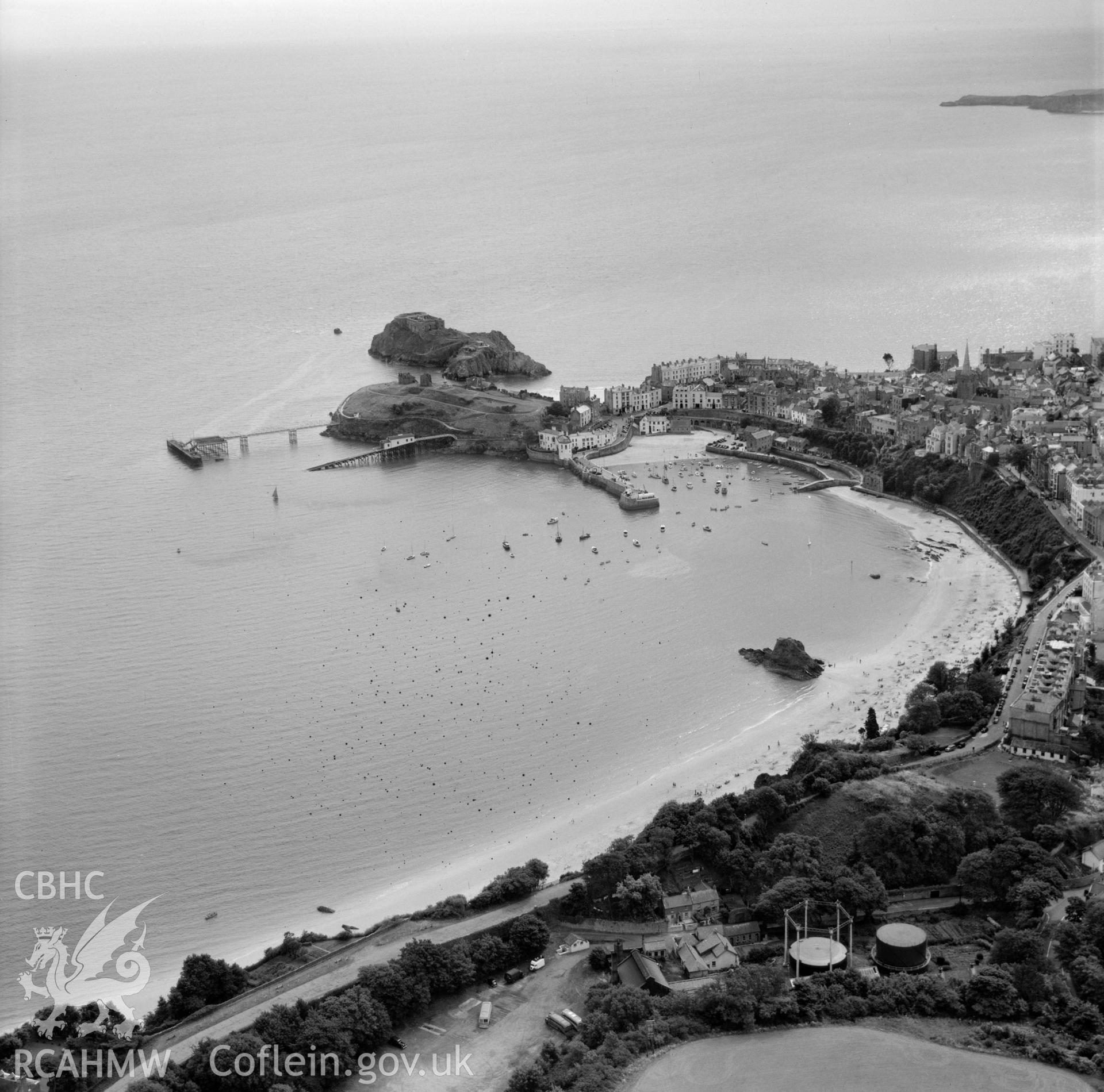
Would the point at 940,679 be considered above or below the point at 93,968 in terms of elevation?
above

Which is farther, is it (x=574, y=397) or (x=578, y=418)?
(x=574, y=397)

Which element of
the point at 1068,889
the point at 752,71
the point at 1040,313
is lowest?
the point at 1068,889

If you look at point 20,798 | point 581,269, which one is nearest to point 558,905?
point 20,798

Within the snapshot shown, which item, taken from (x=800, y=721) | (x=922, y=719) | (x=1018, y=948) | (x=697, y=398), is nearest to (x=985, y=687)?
(x=922, y=719)

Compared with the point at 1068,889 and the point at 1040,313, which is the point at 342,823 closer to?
the point at 1068,889

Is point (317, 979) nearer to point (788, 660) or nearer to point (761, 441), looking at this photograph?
point (788, 660)

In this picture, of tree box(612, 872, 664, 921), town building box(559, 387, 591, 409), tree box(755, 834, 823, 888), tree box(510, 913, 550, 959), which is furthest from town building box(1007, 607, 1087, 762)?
town building box(559, 387, 591, 409)

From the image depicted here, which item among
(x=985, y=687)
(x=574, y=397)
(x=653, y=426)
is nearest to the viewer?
(x=985, y=687)
